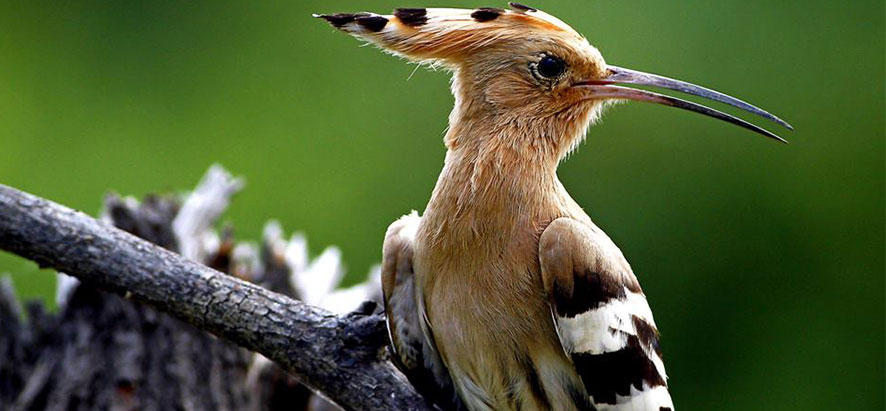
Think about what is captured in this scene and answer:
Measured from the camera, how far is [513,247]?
177 centimetres

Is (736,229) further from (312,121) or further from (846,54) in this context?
(312,121)

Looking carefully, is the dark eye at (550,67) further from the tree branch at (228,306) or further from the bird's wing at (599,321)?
the tree branch at (228,306)

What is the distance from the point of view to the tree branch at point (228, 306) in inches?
68.6

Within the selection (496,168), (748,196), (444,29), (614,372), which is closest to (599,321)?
(614,372)

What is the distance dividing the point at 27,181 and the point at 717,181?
2.70m

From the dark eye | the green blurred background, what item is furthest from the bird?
the green blurred background

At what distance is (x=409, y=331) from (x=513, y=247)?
25 cm

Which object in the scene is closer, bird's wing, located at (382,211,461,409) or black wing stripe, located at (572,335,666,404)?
black wing stripe, located at (572,335,666,404)

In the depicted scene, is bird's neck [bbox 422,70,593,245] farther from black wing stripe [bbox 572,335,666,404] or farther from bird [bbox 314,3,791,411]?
black wing stripe [bbox 572,335,666,404]

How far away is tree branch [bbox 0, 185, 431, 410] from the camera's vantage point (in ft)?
5.71

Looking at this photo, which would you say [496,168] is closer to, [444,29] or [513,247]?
[513,247]

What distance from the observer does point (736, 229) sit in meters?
3.94

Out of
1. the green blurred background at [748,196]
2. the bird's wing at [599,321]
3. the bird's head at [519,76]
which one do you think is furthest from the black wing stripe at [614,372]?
the green blurred background at [748,196]

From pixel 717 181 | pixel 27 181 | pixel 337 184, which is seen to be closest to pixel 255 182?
pixel 337 184
